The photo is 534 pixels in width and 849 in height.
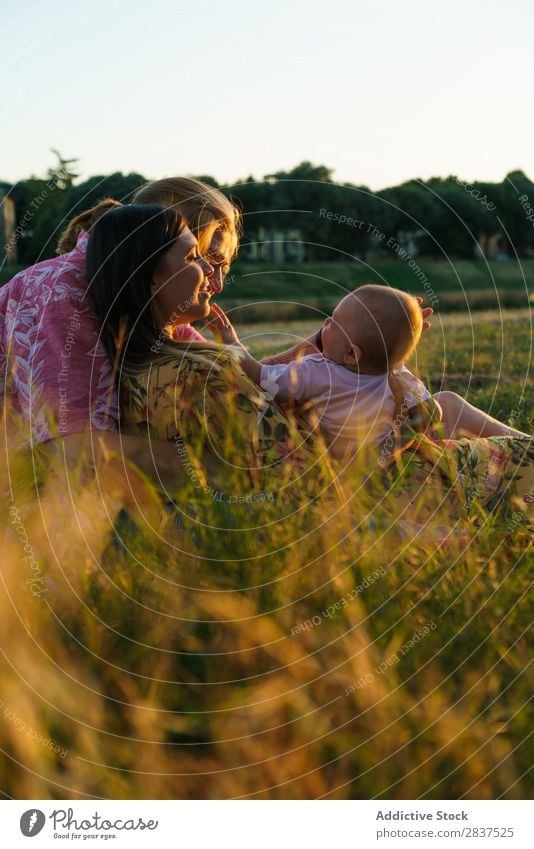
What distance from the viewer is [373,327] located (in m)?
3.09

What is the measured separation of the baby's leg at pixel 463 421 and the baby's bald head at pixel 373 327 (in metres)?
0.23

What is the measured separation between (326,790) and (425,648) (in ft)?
1.03

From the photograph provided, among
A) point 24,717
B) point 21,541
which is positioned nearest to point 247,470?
point 21,541

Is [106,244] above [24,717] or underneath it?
above

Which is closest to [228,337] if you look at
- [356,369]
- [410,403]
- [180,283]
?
[356,369]

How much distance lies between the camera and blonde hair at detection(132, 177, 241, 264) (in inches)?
121

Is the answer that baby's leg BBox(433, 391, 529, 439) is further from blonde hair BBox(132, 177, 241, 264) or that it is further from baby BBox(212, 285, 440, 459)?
blonde hair BBox(132, 177, 241, 264)

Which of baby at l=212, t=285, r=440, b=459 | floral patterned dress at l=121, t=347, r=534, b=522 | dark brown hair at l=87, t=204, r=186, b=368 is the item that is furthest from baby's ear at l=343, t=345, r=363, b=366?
dark brown hair at l=87, t=204, r=186, b=368

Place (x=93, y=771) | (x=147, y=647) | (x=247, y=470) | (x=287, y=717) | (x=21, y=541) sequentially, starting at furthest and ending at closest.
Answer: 1. (x=247, y=470)
2. (x=21, y=541)
3. (x=147, y=647)
4. (x=287, y=717)
5. (x=93, y=771)

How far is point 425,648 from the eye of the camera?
1.54 meters

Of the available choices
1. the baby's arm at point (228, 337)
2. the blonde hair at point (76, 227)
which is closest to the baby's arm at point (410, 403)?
the baby's arm at point (228, 337)

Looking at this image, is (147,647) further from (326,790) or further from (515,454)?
(515,454)

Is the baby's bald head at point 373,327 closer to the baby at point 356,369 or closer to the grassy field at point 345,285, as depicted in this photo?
the baby at point 356,369
